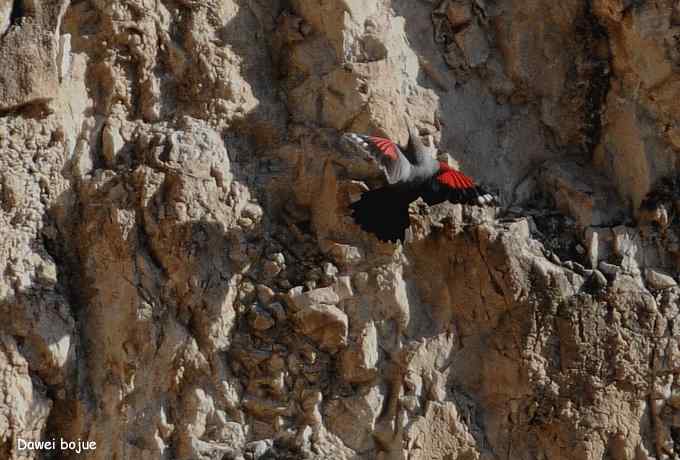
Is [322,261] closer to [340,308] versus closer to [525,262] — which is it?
[340,308]

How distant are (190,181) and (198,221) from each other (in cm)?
16

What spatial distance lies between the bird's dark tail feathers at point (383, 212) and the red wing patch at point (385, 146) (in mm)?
149

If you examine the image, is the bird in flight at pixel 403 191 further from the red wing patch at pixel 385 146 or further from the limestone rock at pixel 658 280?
the limestone rock at pixel 658 280

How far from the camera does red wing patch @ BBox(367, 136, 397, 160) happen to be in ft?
16.2

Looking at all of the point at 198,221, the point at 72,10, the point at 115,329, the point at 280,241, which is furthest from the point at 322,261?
the point at 72,10

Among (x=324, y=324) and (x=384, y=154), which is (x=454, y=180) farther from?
(x=324, y=324)

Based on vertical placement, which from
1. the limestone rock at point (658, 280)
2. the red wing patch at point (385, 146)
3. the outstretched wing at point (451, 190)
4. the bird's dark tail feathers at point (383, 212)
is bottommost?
the limestone rock at point (658, 280)

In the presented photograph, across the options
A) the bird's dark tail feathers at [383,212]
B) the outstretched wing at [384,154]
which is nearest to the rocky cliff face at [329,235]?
the bird's dark tail feathers at [383,212]

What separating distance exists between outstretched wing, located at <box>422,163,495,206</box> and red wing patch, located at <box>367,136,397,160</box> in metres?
0.21

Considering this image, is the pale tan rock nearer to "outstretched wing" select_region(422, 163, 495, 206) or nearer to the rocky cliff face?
the rocky cliff face

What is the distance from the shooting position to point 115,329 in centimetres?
491

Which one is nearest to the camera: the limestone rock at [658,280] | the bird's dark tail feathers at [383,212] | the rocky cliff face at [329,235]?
the rocky cliff face at [329,235]

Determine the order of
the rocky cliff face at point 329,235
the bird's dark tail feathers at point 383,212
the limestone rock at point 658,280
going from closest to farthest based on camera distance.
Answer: the rocky cliff face at point 329,235
the bird's dark tail feathers at point 383,212
the limestone rock at point 658,280

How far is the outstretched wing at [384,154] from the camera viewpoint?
4934 millimetres
